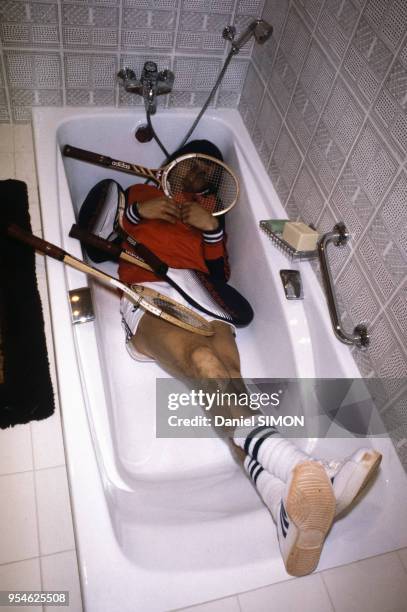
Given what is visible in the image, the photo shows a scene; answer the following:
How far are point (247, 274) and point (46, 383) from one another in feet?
2.37

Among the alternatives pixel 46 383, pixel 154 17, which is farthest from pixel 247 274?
pixel 154 17

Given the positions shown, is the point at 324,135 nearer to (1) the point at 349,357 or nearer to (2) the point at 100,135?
(1) the point at 349,357

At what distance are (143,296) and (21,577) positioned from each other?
0.72 metres

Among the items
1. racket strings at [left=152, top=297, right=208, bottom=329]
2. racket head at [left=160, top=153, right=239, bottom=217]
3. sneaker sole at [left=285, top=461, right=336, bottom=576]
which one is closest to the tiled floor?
sneaker sole at [left=285, top=461, right=336, bottom=576]

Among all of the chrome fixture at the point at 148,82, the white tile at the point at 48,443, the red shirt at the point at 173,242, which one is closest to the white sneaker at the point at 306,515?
the white tile at the point at 48,443

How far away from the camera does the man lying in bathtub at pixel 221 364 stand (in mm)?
846

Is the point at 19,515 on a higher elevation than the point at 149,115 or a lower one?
lower

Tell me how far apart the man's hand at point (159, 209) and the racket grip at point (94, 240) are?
18cm

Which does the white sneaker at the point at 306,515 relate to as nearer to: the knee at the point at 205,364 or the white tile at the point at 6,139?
the knee at the point at 205,364

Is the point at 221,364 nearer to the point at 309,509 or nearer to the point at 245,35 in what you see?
the point at 309,509

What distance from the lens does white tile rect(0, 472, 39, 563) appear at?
1020 millimetres

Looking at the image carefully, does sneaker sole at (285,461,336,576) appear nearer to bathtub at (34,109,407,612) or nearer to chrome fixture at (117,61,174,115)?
bathtub at (34,109,407,612)

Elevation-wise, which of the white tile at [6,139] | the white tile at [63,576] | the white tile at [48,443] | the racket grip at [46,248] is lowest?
the white tile at [63,576]

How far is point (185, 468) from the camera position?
1.26 m
